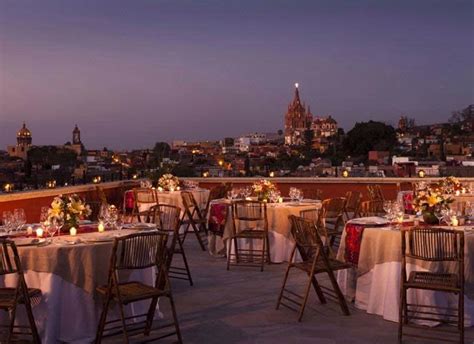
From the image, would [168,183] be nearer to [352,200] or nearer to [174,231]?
[352,200]

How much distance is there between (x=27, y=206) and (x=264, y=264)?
158 inches

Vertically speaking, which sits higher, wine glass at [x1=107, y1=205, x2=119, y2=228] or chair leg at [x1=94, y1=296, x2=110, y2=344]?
wine glass at [x1=107, y1=205, x2=119, y2=228]

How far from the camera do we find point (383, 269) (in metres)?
5.41

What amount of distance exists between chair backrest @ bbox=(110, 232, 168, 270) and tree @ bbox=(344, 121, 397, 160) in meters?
14.9

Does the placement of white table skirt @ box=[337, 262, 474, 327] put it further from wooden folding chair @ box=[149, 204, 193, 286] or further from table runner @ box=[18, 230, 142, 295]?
table runner @ box=[18, 230, 142, 295]

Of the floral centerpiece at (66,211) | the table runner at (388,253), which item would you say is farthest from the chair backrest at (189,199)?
the table runner at (388,253)

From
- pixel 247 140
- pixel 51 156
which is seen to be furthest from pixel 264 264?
pixel 247 140

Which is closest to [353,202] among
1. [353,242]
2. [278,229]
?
[278,229]

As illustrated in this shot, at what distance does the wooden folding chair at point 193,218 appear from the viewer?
363 inches

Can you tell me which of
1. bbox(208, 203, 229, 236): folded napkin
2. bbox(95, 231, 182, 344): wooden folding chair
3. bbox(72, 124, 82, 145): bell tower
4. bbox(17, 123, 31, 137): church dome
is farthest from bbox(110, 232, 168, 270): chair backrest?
bbox(72, 124, 82, 145): bell tower

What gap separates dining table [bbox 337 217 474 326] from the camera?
518 cm

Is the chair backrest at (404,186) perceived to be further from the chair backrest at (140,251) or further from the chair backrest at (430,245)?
the chair backrest at (140,251)

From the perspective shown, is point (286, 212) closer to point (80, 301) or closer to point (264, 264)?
point (264, 264)

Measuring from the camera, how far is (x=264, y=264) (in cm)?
797
